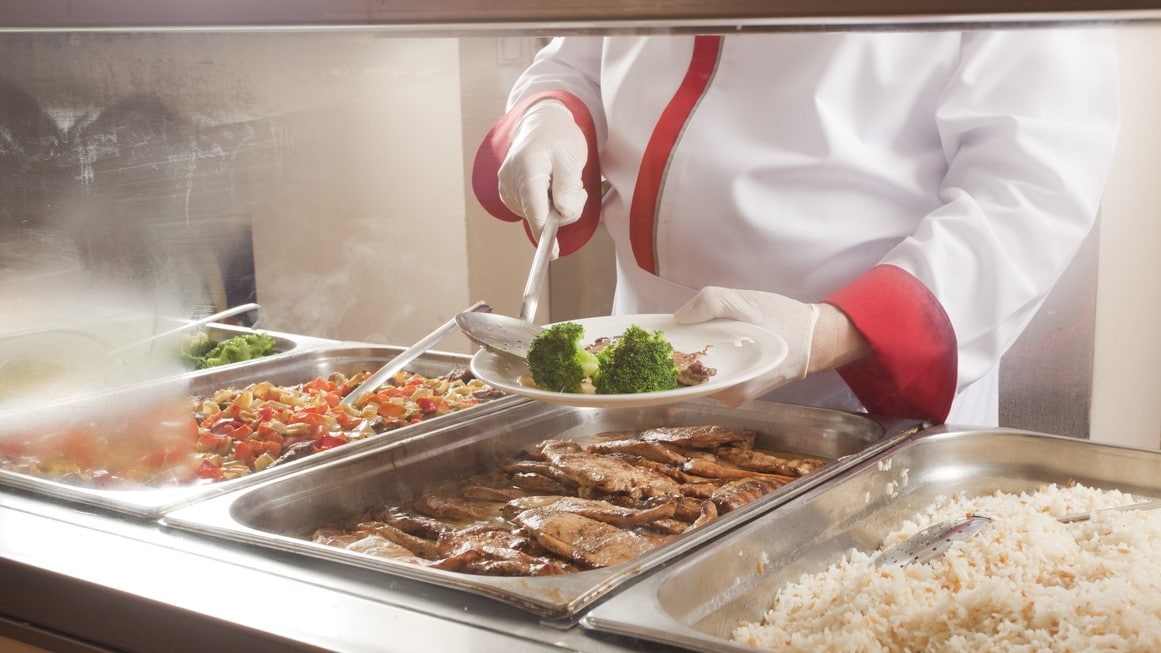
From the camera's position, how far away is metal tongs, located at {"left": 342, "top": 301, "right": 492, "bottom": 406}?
219cm

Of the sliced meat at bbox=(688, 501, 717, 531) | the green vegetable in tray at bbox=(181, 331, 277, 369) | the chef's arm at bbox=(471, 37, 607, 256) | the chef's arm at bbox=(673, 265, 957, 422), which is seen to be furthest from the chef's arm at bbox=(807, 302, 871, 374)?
the green vegetable in tray at bbox=(181, 331, 277, 369)

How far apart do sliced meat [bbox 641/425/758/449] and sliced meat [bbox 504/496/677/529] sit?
279 mm

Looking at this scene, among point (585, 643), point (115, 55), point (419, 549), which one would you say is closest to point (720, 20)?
point (585, 643)

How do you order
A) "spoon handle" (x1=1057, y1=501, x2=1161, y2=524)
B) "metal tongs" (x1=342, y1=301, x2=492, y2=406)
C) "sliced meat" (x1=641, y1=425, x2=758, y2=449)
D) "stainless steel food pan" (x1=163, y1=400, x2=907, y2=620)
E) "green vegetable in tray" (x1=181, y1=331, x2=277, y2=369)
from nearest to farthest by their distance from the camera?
1. "stainless steel food pan" (x1=163, y1=400, x2=907, y2=620)
2. "spoon handle" (x1=1057, y1=501, x2=1161, y2=524)
3. "sliced meat" (x1=641, y1=425, x2=758, y2=449)
4. "metal tongs" (x1=342, y1=301, x2=492, y2=406)
5. "green vegetable in tray" (x1=181, y1=331, x2=277, y2=369)

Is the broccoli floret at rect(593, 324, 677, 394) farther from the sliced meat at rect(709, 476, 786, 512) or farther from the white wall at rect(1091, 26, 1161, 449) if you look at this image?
the white wall at rect(1091, 26, 1161, 449)

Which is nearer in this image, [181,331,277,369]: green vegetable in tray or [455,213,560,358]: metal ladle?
[455,213,560,358]: metal ladle

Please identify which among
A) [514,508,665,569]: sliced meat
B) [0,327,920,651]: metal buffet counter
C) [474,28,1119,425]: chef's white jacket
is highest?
[474,28,1119,425]: chef's white jacket

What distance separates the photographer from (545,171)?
200 cm

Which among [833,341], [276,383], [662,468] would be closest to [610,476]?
[662,468]

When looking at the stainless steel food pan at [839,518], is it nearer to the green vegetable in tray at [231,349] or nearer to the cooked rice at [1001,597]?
the cooked rice at [1001,597]

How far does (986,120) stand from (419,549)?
3.94 feet

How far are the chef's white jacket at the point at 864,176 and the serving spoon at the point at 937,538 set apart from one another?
359 millimetres

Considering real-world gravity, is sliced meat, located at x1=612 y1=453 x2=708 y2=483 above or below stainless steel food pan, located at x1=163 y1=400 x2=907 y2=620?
below

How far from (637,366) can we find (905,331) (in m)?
0.50
